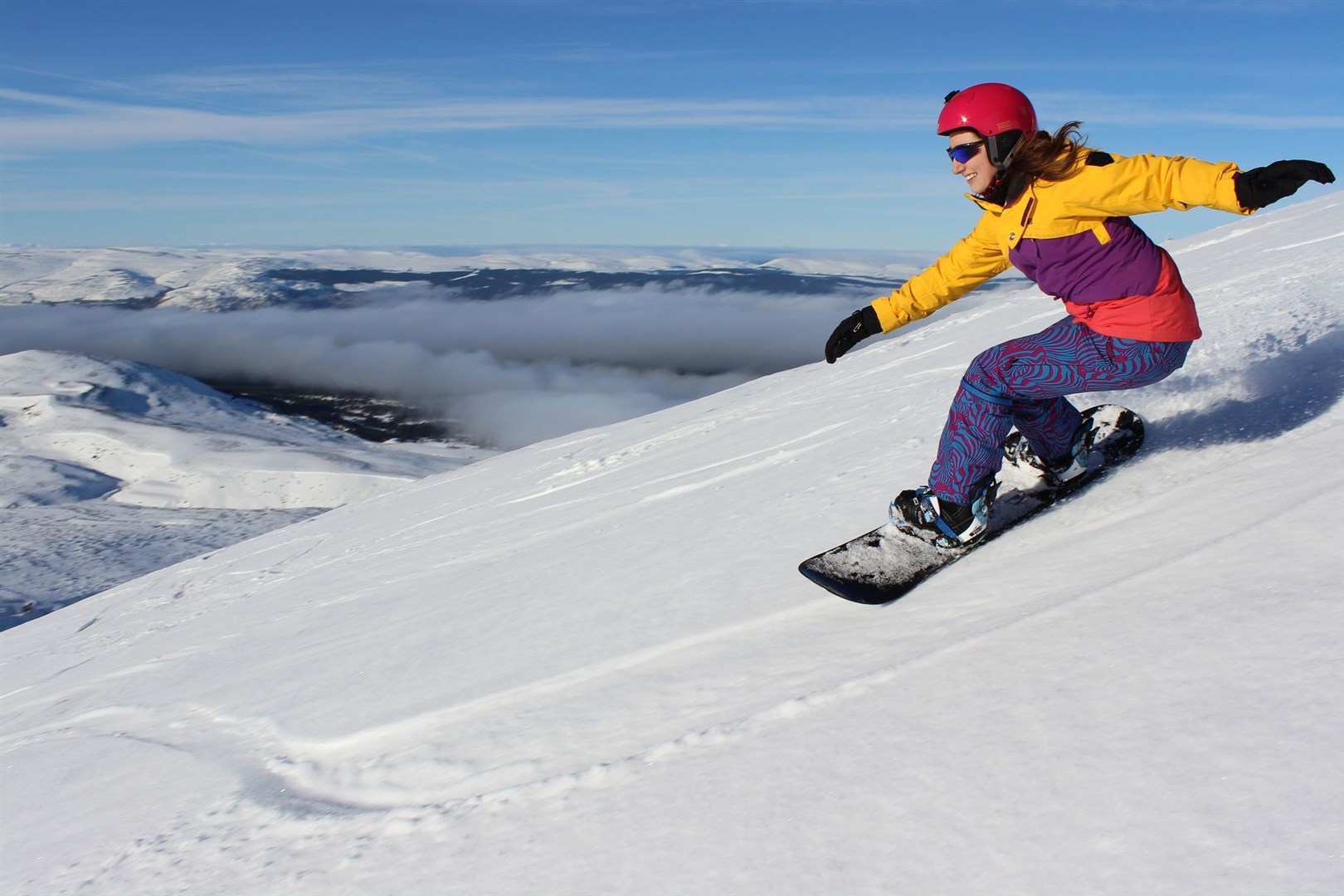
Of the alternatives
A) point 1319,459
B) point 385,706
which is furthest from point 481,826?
point 1319,459

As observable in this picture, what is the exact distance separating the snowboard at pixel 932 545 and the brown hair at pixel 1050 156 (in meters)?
1.24

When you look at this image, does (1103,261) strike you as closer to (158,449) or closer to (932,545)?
(932,545)

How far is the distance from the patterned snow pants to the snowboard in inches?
9.5

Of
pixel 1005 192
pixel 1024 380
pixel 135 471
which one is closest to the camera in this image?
pixel 1005 192

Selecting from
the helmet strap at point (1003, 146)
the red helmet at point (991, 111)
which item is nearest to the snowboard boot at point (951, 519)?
the helmet strap at point (1003, 146)

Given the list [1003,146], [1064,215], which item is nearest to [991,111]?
[1003,146]

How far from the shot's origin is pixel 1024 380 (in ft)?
11.0

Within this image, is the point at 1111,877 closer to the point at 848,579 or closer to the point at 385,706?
the point at 848,579

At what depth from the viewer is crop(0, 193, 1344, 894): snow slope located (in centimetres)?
178

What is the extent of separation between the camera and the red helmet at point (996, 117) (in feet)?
10.2

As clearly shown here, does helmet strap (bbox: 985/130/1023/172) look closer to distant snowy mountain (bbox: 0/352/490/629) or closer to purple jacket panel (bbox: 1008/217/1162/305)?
purple jacket panel (bbox: 1008/217/1162/305)

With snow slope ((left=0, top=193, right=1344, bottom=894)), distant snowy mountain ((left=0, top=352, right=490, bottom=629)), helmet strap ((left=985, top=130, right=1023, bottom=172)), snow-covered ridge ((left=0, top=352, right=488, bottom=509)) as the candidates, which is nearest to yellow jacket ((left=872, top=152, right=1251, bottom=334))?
helmet strap ((left=985, top=130, right=1023, bottom=172))

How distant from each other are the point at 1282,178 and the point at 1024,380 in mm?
1019

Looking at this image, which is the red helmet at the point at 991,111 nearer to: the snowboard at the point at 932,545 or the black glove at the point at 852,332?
the black glove at the point at 852,332
